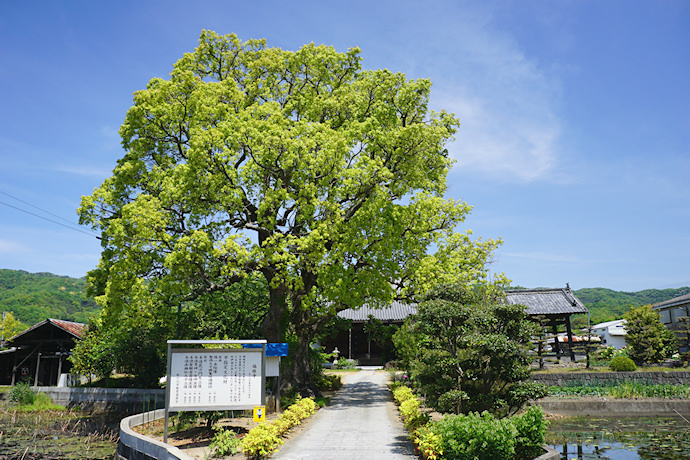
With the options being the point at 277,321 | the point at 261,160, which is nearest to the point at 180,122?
the point at 261,160

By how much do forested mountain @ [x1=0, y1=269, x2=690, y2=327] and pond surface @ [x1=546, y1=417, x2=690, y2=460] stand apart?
135 feet

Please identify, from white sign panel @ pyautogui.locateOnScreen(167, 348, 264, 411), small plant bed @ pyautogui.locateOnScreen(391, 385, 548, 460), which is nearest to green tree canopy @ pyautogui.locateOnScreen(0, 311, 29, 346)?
white sign panel @ pyautogui.locateOnScreen(167, 348, 264, 411)

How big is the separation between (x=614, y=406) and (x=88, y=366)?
79.4 feet

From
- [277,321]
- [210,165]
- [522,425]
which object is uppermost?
[210,165]

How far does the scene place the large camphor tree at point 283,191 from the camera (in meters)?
15.2

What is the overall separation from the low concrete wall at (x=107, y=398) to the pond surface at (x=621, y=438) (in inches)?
628

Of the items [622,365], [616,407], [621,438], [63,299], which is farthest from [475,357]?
[63,299]

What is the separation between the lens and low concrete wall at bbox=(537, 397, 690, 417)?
16344mm

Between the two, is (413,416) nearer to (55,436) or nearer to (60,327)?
(55,436)

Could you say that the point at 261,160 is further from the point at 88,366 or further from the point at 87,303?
the point at 87,303

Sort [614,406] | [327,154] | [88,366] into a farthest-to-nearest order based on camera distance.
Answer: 1. [88,366]
2. [614,406]
3. [327,154]

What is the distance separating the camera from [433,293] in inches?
446

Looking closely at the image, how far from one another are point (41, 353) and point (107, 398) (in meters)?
7.93

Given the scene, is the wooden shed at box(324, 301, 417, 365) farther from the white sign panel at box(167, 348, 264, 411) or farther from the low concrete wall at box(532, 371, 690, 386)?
the white sign panel at box(167, 348, 264, 411)
